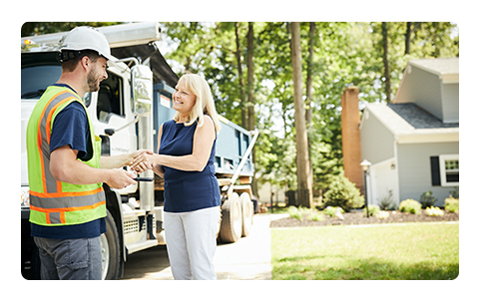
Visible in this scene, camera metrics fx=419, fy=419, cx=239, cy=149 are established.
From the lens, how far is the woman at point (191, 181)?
7.63 feet

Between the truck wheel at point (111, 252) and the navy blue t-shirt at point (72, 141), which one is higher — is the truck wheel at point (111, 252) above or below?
below

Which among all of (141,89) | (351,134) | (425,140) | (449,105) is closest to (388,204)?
(425,140)

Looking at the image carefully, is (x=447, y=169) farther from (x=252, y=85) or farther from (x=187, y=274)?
(x=187, y=274)

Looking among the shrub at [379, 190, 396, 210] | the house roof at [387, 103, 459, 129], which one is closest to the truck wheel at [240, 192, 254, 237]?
the shrub at [379, 190, 396, 210]

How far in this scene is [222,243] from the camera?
6.91 metres

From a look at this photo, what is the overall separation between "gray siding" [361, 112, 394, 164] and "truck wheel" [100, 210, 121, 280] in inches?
445

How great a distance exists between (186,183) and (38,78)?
1927 millimetres

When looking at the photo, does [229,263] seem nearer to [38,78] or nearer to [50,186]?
[38,78]

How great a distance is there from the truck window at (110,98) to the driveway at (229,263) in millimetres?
1889

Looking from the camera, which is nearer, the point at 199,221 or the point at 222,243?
the point at 199,221

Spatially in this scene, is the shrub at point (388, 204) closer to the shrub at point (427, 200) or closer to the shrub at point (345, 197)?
the shrub at point (427, 200)

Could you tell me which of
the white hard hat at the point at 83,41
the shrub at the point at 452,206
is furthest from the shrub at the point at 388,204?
the white hard hat at the point at 83,41

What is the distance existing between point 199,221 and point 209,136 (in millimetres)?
478
